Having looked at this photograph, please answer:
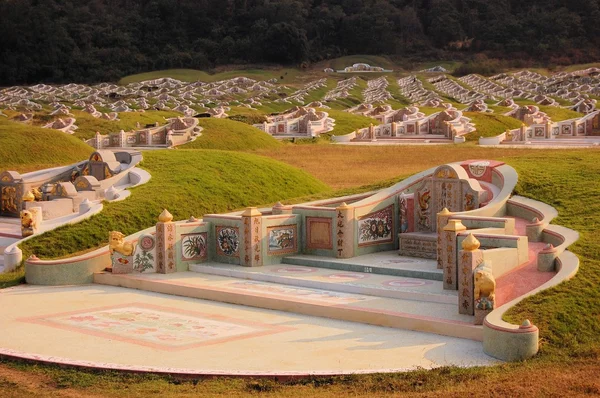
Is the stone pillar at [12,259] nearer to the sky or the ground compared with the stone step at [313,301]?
nearer to the sky

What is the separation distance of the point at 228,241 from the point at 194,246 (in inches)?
27.5

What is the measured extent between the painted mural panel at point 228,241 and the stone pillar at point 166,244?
41.0 inches

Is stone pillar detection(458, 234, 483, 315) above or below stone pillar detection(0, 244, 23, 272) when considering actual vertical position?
above

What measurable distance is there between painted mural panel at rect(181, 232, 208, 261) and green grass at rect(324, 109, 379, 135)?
38.8 m

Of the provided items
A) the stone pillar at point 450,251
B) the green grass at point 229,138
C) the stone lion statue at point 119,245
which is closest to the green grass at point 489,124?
the green grass at point 229,138

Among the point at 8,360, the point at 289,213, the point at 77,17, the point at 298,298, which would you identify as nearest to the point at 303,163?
the point at 289,213

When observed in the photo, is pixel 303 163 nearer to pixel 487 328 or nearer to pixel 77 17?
pixel 487 328

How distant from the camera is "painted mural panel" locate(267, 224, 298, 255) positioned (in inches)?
774

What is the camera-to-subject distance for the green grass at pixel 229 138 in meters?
47.2

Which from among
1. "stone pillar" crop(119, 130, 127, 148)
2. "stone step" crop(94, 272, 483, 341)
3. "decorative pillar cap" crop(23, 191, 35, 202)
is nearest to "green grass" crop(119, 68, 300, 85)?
"stone pillar" crop(119, 130, 127, 148)

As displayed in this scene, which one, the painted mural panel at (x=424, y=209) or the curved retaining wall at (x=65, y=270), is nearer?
the curved retaining wall at (x=65, y=270)

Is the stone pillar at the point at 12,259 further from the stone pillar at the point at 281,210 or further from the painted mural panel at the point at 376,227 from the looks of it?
the painted mural panel at the point at 376,227

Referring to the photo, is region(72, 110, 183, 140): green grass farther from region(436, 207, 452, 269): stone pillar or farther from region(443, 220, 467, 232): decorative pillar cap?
region(443, 220, 467, 232): decorative pillar cap

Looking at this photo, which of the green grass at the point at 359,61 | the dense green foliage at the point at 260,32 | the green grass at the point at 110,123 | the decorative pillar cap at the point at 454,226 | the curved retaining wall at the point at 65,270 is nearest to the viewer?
the decorative pillar cap at the point at 454,226
